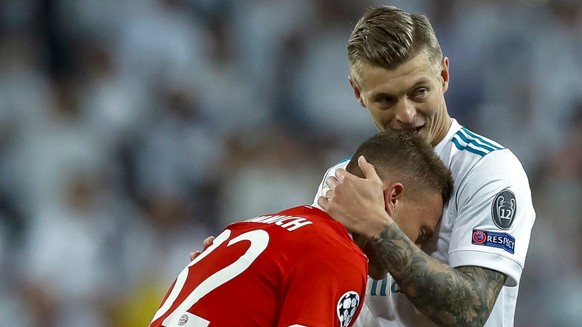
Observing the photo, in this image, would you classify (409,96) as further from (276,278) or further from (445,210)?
(276,278)

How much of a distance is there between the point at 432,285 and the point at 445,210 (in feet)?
1.15

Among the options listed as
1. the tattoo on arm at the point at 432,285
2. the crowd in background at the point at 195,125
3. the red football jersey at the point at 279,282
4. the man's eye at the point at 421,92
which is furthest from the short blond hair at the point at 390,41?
the crowd in background at the point at 195,125

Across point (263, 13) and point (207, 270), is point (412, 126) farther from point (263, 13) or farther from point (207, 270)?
point (263, 13)

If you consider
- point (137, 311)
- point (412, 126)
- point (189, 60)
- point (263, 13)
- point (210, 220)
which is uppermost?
point (263, 13)

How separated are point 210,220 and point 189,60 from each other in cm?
136

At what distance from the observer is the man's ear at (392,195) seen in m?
2.58

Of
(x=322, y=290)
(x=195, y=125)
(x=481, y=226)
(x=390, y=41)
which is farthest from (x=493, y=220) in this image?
(x=195, y=125)

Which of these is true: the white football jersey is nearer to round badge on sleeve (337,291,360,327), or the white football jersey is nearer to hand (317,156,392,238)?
hand (317,156,392,238)

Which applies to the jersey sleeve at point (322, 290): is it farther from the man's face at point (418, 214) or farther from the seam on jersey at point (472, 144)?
the seam on jersey at point (472, 144)

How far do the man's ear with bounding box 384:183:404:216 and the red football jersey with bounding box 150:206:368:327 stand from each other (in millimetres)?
290

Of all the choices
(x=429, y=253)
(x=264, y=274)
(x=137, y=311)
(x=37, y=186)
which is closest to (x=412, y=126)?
(x=429, y=253)

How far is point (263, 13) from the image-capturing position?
23.6ft

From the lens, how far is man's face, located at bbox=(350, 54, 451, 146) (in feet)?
9.65

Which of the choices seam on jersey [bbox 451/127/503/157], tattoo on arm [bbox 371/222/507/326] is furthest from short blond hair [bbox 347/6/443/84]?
tattoo on arm [bbox 371/222/507/326]
